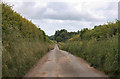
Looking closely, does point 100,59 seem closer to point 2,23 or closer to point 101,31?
point 101,31

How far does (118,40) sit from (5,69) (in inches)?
250

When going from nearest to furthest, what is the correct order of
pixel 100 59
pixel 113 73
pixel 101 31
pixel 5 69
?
pixel 5 69 → pixel 113 73 → pixel 100 59 → pixel 101 31

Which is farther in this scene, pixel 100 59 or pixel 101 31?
pixel 101 31

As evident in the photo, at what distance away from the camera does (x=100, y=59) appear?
1045 centimetres

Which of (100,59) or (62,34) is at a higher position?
(62,34)

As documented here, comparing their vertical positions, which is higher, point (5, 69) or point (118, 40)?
point (118, 40)

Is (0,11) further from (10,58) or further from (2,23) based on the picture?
(10,58)

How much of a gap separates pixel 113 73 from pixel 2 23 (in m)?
6.21

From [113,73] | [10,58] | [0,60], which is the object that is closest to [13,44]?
[10,58]

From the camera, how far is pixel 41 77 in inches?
315

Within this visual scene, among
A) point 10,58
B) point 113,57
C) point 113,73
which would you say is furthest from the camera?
point 113,57

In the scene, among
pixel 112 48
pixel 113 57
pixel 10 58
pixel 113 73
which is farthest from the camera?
pixel 112 48

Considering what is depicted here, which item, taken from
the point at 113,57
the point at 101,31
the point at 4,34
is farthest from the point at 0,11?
the point at 101,31

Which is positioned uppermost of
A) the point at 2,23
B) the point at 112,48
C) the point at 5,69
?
the point at 2,23
